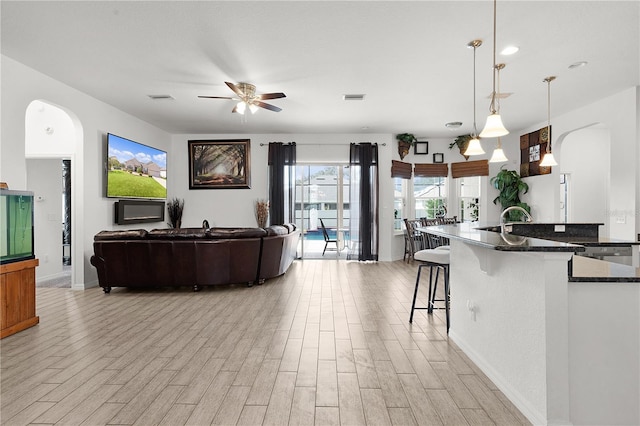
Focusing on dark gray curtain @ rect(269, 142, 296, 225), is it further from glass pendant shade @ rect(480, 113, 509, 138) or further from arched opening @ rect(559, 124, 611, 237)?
arched opening @ rect(559, 124, 611, 237)

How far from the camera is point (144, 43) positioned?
343 centimetres

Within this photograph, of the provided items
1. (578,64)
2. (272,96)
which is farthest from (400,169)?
(272,96)

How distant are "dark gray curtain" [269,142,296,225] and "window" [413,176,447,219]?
2.94 metres

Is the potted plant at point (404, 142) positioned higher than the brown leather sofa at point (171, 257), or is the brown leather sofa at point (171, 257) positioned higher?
the potted plant at point (404, 142)

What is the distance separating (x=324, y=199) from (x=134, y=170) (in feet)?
12.5

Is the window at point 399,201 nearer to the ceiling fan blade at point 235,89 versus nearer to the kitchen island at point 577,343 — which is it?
the ceiling fan blade at point 235,89

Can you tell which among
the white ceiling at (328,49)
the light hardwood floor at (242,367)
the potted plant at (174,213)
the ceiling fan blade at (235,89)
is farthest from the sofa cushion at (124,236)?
the potted plant at (174,213)

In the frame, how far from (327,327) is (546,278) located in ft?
6.88

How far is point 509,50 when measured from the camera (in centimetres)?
354

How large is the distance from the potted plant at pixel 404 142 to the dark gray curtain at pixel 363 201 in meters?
0.62

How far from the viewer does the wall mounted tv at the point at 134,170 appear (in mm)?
5496

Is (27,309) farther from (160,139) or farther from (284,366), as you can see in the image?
(160,139)

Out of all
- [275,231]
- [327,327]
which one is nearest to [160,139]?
[275,231]

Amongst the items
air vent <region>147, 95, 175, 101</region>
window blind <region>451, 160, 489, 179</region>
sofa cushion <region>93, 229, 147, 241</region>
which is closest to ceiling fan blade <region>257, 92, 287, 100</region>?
air vent <region>147, 95, 175, 101</region>
